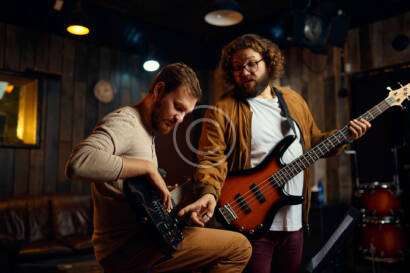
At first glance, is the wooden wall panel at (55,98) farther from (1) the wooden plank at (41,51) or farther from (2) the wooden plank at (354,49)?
(2) the wooden plank at (354,49)

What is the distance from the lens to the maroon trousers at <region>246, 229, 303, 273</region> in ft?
6.04

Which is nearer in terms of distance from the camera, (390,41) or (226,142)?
(226,142)

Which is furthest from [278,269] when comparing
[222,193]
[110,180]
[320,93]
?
[320,93]

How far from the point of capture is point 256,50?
6.70ft

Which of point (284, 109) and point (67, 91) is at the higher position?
point (67, 91)

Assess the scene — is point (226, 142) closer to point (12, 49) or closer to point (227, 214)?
point (227, 214)

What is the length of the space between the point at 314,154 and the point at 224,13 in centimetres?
260

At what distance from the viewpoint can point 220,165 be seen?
6.15 ft

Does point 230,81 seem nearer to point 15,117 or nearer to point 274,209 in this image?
point 274,209

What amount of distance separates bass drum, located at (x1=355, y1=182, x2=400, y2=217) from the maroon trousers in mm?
2440

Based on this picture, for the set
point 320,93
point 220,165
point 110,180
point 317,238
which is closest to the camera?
point 110,180

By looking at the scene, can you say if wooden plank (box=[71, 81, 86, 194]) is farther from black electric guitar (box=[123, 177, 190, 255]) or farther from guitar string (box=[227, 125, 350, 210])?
black electric guitar (box=[123, 177, 190, 255])

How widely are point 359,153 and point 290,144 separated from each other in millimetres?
3506

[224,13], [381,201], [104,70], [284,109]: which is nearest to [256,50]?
[284,109]
